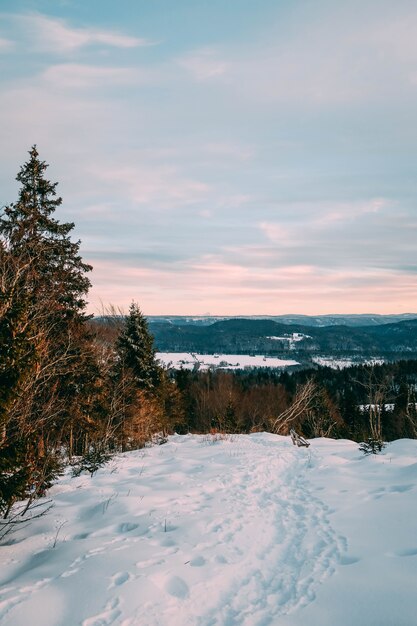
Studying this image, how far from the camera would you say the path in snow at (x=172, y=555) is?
13.0 feet

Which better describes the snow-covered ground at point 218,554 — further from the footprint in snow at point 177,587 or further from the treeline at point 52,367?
the treeline at point 52,367

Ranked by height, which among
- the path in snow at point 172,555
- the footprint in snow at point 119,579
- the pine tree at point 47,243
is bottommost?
the path in snow at point 172,555

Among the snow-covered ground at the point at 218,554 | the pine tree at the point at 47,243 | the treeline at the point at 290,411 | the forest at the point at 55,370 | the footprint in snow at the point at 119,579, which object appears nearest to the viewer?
the snow-covered ground at the point at 218,554

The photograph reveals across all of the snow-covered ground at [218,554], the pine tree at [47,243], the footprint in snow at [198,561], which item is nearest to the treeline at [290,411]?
the pine tree at [47,243]

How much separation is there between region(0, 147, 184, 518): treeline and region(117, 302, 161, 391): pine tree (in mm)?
74

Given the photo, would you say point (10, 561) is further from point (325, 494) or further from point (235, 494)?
point (325, 494)

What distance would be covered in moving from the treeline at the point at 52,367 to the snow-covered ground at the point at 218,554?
1.27m

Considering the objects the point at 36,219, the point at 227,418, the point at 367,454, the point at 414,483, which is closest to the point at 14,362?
the point at 414,483

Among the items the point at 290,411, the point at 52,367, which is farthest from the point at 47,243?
→ the point at 290,411

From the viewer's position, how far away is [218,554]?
524 cm

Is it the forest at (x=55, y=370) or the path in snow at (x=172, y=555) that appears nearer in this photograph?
the path in snow at (x=172, y=555)

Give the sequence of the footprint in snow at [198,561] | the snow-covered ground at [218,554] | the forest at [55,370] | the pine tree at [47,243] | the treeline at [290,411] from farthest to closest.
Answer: the treeline at [290,411] → the pine tree at [47,243] → the forest at [55,370] → the footprint in snow at [198,561] → the snow-covered ground at [218,554]

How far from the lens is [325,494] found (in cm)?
827

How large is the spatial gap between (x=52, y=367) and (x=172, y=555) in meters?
10.1
